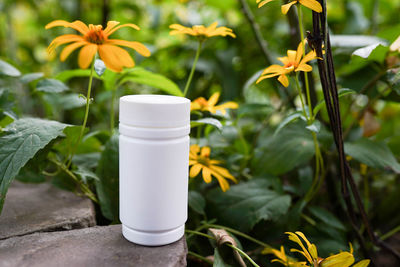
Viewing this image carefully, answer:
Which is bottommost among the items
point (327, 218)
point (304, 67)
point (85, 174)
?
point (327, 218)

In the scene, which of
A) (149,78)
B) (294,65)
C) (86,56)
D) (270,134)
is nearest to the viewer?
(86,56)

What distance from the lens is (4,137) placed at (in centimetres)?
60

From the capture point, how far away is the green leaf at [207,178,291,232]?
76cm

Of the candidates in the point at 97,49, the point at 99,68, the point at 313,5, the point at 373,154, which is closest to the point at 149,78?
the point at 99,68

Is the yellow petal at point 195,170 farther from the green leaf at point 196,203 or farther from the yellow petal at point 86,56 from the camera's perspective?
the yellow petal at point 86,56

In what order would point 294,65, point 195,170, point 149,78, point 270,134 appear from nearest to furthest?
point 294,65
point 195,170
point 149,78
point 270,134

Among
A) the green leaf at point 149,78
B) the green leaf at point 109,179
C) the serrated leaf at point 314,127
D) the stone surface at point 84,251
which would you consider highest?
A: the green leaf at point 149,78

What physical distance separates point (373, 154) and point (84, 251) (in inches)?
23.3

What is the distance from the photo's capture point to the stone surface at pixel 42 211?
645 millimetres

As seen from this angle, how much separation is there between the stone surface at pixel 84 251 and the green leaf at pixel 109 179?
0.37 feet

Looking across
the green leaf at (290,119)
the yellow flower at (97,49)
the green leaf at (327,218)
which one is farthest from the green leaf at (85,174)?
the green leaf at (327,218)

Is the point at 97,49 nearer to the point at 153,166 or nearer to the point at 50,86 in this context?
the point at 153,166

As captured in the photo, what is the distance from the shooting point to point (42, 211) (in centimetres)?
71

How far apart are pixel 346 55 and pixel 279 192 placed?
1.35ft
